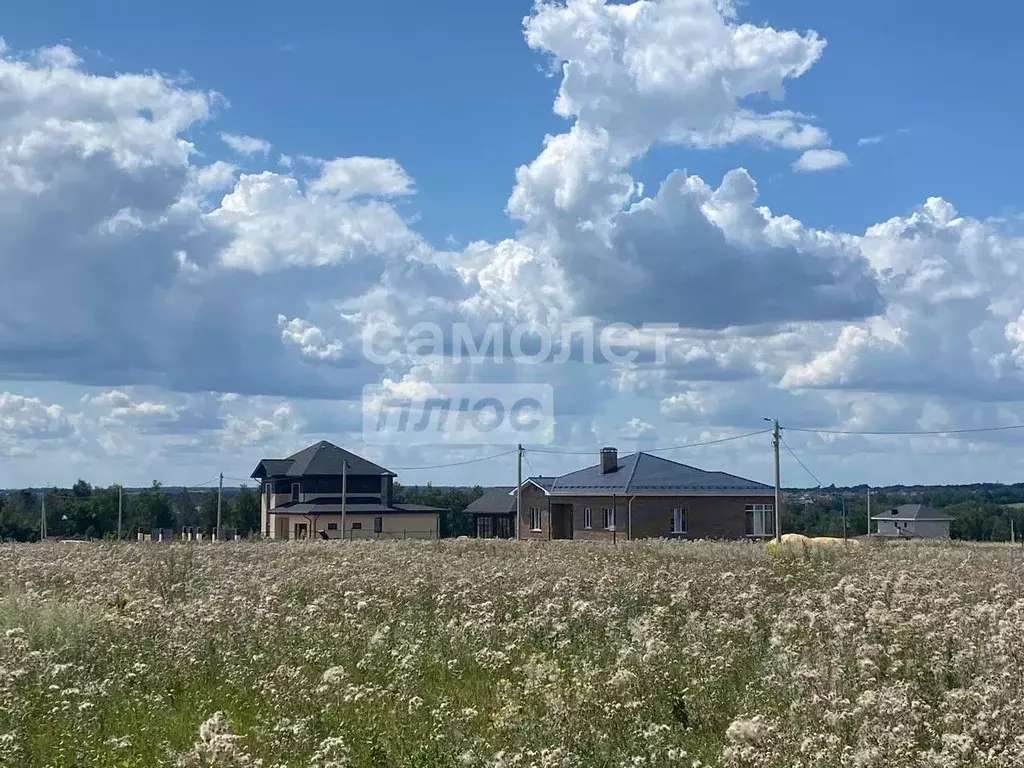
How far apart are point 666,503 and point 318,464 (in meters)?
25.3

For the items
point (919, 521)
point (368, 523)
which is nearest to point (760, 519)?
point (368, 523)

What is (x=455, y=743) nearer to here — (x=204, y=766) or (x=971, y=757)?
(x=204, y=766)

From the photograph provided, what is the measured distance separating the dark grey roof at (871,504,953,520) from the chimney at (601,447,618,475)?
184 feet

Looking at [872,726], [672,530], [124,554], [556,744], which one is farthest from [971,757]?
[672,530]

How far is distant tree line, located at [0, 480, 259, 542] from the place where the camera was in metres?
89.9

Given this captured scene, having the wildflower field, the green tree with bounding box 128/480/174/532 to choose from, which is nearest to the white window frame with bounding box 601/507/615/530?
the wildflower field

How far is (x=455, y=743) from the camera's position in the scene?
307 inches

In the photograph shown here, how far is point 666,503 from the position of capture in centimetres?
5872

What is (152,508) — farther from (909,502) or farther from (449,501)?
(909,502)

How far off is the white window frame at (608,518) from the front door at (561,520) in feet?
16.5

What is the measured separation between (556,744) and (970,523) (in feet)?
367

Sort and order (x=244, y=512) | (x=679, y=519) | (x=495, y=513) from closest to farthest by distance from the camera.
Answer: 1. (x=679, y=519)
2. (x=495, y=513)
3. (x=244, y=512)

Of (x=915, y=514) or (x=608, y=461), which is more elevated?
(x=608, y=461)

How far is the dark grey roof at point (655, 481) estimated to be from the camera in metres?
58.8
